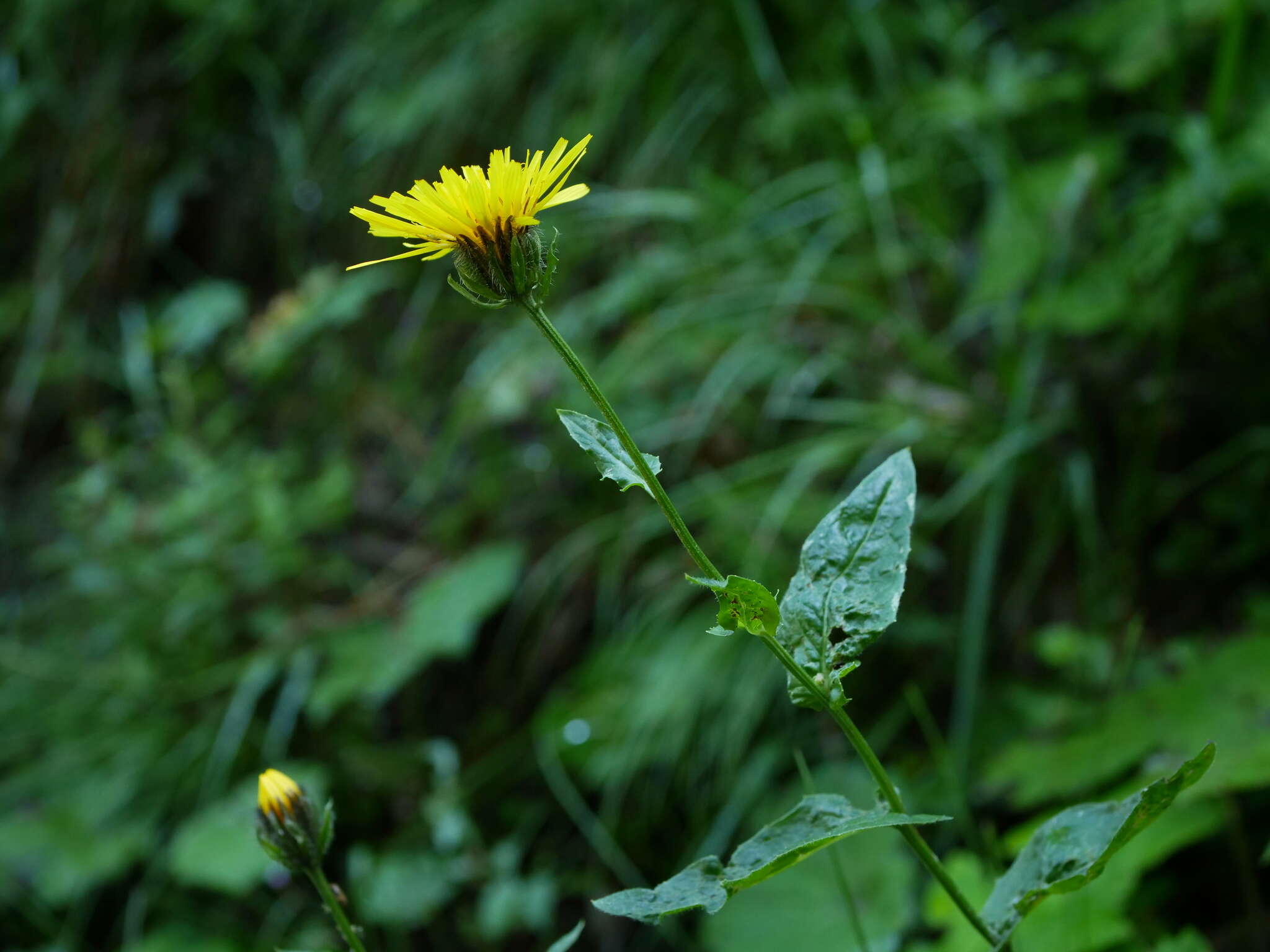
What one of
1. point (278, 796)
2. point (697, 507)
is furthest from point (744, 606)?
point (697, 507)

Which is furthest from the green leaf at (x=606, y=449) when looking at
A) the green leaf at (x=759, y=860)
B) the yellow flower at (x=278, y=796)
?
the yellow flower at (x=278, y=796)

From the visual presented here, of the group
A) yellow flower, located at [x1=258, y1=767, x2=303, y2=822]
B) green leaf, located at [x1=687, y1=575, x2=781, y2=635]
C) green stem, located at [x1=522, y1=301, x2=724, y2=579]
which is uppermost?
green stem, located at [x1=522, y1=301, x2=724, y2=579]

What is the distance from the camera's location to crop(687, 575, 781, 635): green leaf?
0.41 m

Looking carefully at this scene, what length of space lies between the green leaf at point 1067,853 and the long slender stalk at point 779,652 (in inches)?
1.2

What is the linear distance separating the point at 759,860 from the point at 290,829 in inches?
10.1

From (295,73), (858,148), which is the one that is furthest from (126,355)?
(858,148)

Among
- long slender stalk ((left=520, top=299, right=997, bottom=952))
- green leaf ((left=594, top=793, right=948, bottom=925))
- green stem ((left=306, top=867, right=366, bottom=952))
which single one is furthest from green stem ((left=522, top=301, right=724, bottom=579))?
green stem ((left=306, top=867, right=366, bottom=952))

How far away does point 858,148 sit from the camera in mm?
1571

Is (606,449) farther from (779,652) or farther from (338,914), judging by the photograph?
(338,914)

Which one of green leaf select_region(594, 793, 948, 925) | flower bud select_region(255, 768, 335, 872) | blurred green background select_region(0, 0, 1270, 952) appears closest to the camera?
green leaf select_region(594, 793, 948, 925)

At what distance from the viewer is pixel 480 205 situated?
43 centimetres

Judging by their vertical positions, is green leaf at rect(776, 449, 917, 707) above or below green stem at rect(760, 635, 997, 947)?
above

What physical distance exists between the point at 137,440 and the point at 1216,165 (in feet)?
7.58

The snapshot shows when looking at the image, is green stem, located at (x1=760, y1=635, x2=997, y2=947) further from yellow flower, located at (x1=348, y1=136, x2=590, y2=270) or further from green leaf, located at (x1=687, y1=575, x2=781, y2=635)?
yellow flower, located at (x1=348, y1=136, x2=590, y2=270)
